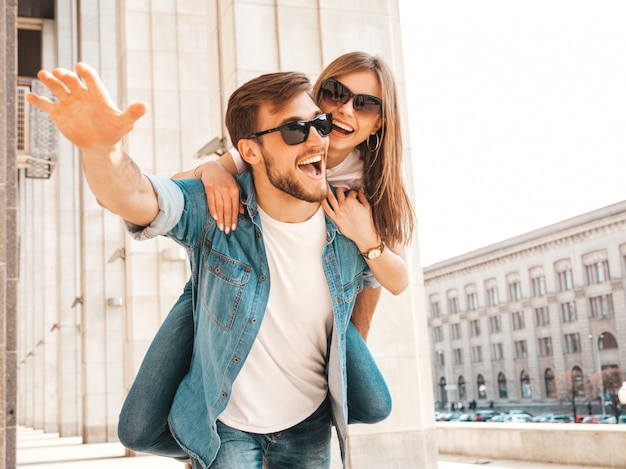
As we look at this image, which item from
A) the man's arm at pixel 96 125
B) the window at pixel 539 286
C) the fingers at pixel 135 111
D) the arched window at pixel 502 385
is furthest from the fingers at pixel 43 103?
the arched window at pixel 502 385

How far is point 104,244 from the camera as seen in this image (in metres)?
21.7

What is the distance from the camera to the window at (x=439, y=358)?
326ft

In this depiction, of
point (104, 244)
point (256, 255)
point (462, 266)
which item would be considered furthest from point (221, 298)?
point (462, 266)

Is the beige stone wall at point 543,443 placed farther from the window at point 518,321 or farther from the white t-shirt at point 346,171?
the window at point 518,321

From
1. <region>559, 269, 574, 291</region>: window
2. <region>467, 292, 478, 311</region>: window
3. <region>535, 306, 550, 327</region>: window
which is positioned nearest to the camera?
<region>559, 269, 574, 291</region>: window

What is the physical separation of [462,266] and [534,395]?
17.5 m

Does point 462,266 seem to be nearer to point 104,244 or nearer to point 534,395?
point 534,395

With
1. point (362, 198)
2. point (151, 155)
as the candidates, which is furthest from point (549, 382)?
point (362, 198)

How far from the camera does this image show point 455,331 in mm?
94688

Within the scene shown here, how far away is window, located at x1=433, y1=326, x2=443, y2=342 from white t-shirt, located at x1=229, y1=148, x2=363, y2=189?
3744 inches

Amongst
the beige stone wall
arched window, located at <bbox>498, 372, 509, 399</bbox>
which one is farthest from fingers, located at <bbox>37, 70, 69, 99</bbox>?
arched window, located at <bbox>498, 372, 509, 399</bbox>

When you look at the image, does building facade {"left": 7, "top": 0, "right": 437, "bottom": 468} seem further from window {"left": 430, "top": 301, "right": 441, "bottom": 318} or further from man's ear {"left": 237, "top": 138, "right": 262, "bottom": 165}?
window {"left": 430, "top": 301, "right": 441, "bottom": 318}

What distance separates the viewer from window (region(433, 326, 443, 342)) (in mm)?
96856

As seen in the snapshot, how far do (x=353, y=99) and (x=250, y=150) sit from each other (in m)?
0.54
